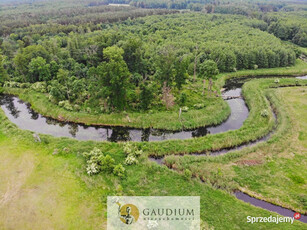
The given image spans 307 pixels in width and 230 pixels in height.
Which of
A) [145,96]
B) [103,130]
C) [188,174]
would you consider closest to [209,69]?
[145,96]

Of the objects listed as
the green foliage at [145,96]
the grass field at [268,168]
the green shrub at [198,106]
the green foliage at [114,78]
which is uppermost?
the green foliage at [114,78]

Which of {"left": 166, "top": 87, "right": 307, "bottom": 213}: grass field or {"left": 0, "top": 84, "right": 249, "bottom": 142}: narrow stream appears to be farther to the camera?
{"left": 0, "top": 84, "right": 249, "bottom": 142}: narrow stream

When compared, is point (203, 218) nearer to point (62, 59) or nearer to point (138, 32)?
point (62, 59)

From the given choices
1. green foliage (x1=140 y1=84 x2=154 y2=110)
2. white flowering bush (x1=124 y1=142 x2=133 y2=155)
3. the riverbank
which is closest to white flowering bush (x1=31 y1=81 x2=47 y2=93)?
the riverbank

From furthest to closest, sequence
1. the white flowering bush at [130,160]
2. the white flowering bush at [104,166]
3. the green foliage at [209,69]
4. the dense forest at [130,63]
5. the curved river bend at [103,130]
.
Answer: the green foliage at [209,69] < the dense forest at [130,63] < the curved river bend at [103,130] < the white flowering bush at [130,160] < the white flowering bush at [104,166]

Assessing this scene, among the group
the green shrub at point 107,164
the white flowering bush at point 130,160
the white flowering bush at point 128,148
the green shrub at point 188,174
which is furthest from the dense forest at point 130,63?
the green shrub at point 188,174

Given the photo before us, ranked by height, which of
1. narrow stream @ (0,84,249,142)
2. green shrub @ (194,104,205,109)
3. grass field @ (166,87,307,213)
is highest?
green shrub @ (194,104,205,109)

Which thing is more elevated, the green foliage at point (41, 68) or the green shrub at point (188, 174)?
the green foliage at point (41, 68)

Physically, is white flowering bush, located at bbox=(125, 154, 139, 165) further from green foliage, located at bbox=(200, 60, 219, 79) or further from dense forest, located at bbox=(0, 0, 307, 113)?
green foliage, located at bbox=(200, 60, 219, 79)

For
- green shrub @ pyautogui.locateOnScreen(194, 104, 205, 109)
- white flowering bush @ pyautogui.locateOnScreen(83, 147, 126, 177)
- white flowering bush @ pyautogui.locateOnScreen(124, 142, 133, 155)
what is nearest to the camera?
white flowering bush @ pyautogui.locateOnScreen(83, 147, 126, 177)

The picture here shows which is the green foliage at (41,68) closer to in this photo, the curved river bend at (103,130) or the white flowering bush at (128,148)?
the curved river bend at (103,130)

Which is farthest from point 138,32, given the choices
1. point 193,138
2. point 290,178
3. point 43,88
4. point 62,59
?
point 290,178
